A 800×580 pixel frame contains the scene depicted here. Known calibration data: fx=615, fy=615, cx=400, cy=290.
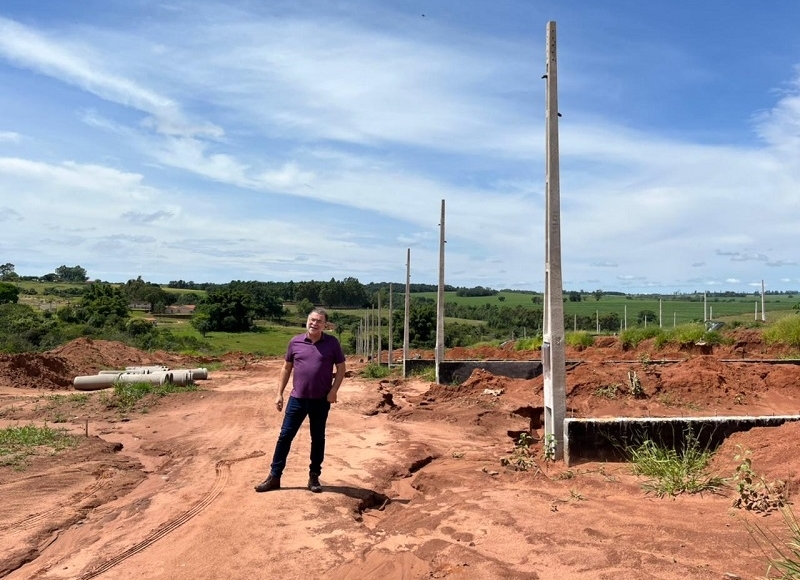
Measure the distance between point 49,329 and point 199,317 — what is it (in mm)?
21190

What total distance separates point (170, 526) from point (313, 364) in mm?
1786

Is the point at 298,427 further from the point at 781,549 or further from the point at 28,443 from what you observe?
the point at 28,443

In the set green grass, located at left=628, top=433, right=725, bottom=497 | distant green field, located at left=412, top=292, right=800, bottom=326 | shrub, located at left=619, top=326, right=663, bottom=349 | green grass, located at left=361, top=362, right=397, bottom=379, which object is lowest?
green grass, located at left=361, top=362, right=397, bottom=379

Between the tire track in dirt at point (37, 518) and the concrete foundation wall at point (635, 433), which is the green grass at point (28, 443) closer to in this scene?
the tire track in dirt at point (37, 518)

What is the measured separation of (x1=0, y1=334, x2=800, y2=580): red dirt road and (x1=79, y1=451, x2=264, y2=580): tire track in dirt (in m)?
0.02

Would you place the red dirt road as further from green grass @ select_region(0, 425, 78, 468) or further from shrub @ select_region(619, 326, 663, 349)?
shrub @ select_region(619, 326, 663, 349)

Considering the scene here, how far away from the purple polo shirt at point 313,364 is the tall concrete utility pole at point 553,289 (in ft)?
8.63

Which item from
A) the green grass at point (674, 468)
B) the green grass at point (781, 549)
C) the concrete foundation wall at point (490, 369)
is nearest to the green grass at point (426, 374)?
the concrete foundation wall at point (490, 369)

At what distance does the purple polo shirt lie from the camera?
18.8 ft

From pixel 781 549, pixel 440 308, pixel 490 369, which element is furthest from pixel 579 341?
pixel 781 549

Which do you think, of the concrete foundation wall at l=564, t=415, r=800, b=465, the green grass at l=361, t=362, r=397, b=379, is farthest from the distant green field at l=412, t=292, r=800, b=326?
the concrete foundation wall at l=564, t=415, r=800, b=465

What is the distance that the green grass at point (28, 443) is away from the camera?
755cm

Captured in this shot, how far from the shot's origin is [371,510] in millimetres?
5680

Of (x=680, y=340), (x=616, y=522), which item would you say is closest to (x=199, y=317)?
(x=680, y=340)
